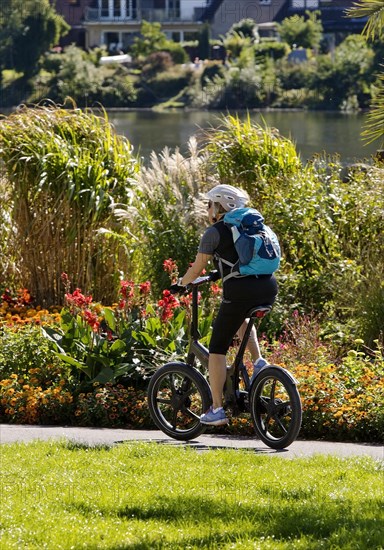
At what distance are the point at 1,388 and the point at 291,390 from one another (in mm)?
2673

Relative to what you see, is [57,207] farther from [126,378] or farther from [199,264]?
[199,264]

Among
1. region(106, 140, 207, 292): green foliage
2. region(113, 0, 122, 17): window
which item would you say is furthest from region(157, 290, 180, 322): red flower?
region(113, 0, 122, 17): window

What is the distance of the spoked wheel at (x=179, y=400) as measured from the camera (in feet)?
24.6

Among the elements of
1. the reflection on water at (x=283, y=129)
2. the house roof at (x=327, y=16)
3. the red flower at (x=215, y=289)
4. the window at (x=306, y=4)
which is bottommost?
the reflection on water at (x=283, y=129)

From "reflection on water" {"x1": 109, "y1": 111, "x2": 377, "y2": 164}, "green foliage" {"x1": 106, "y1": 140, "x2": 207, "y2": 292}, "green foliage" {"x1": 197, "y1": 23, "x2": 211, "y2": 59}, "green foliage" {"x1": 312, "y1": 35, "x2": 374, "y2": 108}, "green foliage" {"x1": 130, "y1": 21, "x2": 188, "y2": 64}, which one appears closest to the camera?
"green foliage" {"x1": 106, "y1": 140, "x2": 207, "y2": 292}

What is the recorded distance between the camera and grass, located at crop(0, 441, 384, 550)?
5059mm

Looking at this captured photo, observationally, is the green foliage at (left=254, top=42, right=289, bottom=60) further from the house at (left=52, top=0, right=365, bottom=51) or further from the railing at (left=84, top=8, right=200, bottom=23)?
the railing at (left=84, top=8, right=200, bottom=23)

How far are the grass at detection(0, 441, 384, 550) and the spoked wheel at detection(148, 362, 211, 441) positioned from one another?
0.47 meters

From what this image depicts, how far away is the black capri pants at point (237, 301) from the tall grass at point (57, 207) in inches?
184

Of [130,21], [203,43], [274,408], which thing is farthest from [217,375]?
[130,21]

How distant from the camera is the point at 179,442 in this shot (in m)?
7.56

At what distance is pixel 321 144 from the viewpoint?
50.6m

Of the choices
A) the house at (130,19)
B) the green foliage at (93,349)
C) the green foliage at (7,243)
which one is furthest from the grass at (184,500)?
the house at (130,19)

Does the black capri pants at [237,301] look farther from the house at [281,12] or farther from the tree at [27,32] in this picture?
the tree at [27,32]
